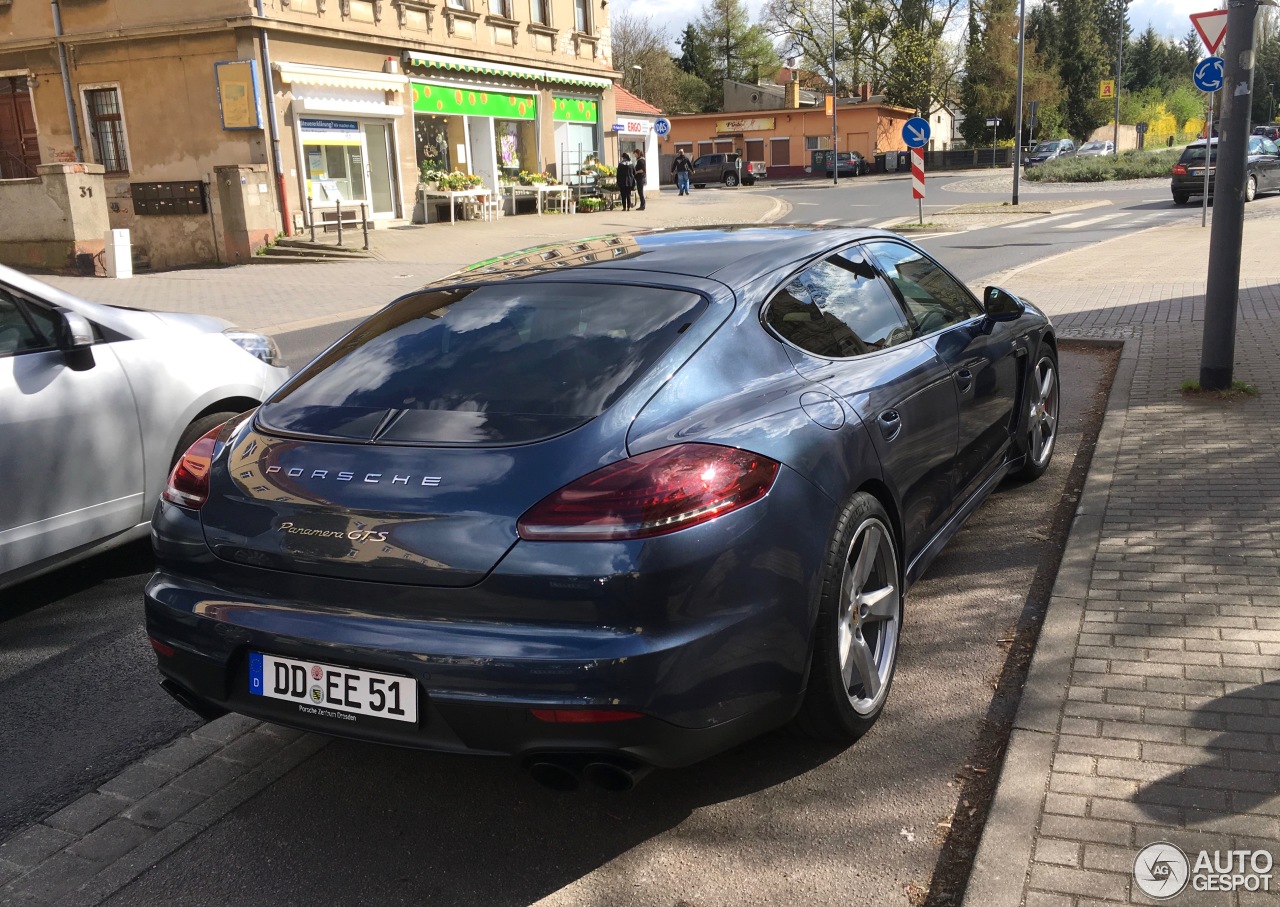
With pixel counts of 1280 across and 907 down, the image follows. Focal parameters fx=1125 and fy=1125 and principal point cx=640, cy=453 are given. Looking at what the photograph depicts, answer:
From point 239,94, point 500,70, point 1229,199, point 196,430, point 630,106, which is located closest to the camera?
point 196,430

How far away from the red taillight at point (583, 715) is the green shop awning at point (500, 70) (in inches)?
1170

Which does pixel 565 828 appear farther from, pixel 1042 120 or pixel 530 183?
pixel 1042 120

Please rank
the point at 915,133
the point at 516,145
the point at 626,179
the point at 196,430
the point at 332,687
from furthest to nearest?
the point at 516,145 < the point at 626,179 < the point at 915,133 < the point at 196,430 < the point at 332,687

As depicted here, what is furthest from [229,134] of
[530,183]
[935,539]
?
[935,539]

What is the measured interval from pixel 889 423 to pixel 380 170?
27.8 meters

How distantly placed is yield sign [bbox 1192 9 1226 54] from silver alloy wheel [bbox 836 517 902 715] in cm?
1379

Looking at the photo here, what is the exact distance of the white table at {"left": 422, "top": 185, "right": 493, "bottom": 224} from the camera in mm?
30016

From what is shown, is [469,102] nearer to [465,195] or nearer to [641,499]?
[465,195]

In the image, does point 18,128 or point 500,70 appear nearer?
point 18,128

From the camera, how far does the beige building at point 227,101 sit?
80.5 ft

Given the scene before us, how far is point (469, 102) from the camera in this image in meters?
32.7

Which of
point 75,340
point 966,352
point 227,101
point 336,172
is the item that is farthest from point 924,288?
point 336,172

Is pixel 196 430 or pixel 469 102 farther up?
pixel 469 102

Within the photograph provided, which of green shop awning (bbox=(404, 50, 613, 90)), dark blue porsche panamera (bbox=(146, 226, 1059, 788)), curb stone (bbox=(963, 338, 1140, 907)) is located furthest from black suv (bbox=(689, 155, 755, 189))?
dark blue porsche panamera (bbox=(146, 226, 1059, 788))
